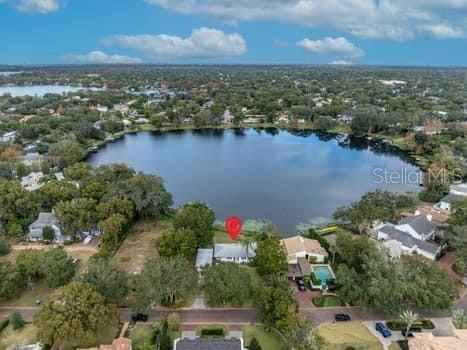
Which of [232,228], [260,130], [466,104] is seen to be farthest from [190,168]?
[466,104]

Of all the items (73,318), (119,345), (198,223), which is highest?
(198,223)

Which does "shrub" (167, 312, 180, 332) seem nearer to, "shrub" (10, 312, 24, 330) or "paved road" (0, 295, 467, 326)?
"paved road" (0, 295, 467, 326)

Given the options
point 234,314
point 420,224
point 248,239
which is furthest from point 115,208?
point 420,224

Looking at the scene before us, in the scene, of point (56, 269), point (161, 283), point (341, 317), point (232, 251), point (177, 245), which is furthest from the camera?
point (232, 251)

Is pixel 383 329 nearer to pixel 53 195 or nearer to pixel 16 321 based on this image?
pixel 16 321

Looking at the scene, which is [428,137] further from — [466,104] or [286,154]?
[466,104]

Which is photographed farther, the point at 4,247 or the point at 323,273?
the point at 4,247

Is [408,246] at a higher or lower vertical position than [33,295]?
higher
